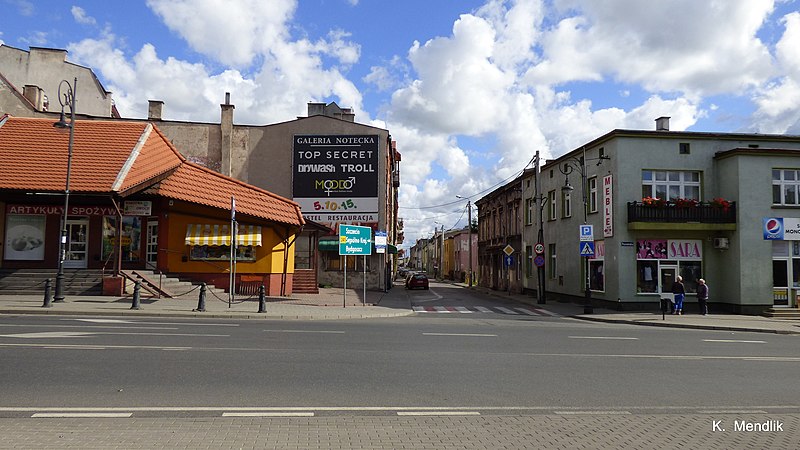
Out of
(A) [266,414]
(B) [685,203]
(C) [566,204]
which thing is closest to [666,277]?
(B) [685,203]

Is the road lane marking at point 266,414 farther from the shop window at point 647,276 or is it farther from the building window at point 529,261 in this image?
the building window at point 529,261

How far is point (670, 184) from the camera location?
2683 centimetres

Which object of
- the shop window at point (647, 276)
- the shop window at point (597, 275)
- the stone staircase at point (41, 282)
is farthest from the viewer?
the shop window at point (597, 275)

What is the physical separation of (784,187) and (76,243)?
105ft

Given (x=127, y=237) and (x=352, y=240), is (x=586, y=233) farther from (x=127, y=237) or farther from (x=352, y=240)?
(x=127, y=237)

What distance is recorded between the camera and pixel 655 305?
26.0m

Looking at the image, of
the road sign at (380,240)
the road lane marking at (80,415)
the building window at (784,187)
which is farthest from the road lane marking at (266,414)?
the building window at (784,187)

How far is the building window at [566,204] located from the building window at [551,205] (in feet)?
4.75

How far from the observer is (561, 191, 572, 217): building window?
3250 cm

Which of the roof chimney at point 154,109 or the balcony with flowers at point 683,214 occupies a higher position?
the roof chimney at point 154,109

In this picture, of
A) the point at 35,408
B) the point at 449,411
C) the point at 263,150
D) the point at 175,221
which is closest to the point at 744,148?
the point at 449,411

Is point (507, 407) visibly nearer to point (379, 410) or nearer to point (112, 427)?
point (379, 410)

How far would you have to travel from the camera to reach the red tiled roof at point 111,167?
23609 millimetres

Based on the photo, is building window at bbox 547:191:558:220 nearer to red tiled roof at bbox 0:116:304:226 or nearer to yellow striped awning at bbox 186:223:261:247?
red tiled roof at bbox 0:116:304:226
